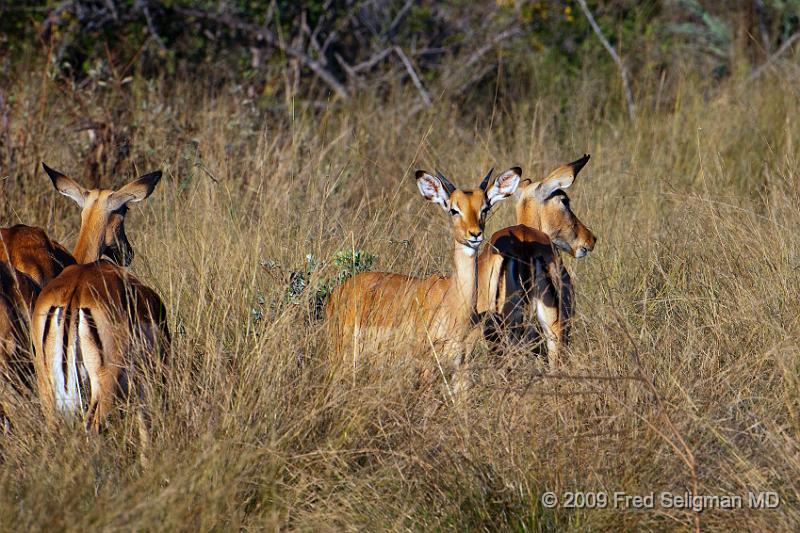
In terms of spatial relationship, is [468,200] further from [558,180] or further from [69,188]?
[69,188]

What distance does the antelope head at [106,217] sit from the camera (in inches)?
216

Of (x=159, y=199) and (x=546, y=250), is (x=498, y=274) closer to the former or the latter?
(x=546, y=250)

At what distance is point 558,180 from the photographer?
241 inches

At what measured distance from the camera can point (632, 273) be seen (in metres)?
5.86

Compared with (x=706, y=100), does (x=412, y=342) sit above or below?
below

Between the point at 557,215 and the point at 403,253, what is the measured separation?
916 mm

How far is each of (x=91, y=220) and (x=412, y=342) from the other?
1927 mm

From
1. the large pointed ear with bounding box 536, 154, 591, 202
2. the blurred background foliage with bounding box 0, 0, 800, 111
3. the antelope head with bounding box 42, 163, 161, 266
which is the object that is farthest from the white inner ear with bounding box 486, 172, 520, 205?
the blurred background foliage with bounding box 0, 0, 800, 111

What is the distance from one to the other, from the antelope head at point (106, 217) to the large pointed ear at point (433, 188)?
4.53ft

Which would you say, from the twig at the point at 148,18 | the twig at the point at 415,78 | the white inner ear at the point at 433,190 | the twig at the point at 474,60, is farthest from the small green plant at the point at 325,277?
the twig at the point at 148,18

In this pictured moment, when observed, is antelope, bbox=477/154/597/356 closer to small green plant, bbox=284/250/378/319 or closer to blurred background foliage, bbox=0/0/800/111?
small green plant, bbox=284/250/378/319

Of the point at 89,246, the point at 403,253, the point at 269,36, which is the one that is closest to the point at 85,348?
the point at 89,246

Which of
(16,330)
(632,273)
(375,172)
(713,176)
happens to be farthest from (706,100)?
(16,330)

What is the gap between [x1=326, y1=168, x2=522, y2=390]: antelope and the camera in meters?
4.70
